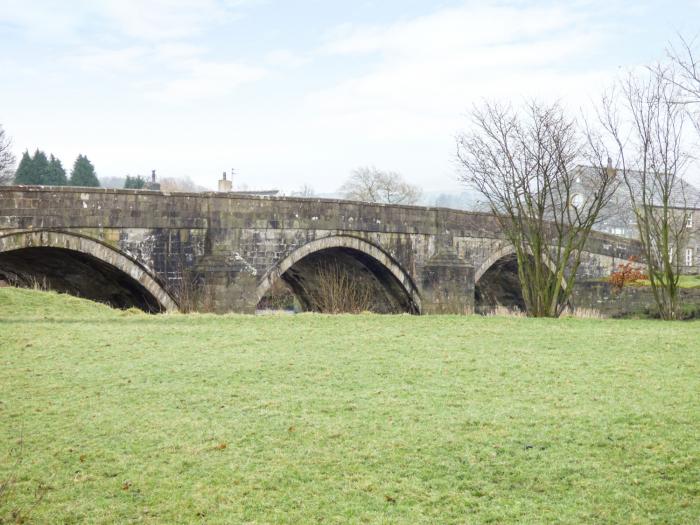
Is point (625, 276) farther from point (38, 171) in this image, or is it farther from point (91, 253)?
point (38, 171)

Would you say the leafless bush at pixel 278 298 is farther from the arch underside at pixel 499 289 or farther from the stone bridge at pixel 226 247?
the stone bridge at pixel 226 247

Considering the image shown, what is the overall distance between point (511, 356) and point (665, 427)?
11.7ft

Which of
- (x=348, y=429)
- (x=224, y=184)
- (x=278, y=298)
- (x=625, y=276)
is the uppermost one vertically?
(x=224, y=184)

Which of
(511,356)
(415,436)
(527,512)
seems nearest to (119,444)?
(415,436)

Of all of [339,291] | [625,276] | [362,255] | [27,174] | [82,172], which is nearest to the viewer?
[339,291]

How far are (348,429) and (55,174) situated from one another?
51734 millimetres

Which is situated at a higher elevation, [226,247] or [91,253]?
[226,247]

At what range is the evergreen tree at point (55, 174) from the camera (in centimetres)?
5350

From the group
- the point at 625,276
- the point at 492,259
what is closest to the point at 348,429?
the point at 492,259

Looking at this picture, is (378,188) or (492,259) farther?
(378,188)

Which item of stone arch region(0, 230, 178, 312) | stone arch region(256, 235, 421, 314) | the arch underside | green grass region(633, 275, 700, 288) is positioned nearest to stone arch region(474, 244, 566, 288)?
the arch underside

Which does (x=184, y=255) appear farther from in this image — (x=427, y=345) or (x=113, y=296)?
(x=427, y=345)

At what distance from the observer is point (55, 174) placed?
5419 centimetres

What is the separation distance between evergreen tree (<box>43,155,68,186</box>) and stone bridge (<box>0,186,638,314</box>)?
3438 centimetres
